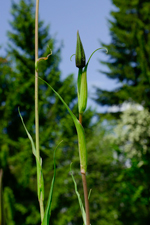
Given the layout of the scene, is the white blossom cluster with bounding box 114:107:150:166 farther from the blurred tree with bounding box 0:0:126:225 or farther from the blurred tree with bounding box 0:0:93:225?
the blurred tree with bounding box 0:0:93:225

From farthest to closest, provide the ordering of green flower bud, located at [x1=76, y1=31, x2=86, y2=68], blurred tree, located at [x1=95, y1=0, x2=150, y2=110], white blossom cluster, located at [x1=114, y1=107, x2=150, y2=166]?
blurred tree, located at [x1=95, y1=0, x2=150, y2=110]
white blossom cluster, located at [x1=114, y1=107, x2=150, y2=166]
green flower bud, located at [x1=76, y1=31, x2=86, y2=68]

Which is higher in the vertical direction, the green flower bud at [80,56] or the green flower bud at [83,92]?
the green flower bud at [80,56]

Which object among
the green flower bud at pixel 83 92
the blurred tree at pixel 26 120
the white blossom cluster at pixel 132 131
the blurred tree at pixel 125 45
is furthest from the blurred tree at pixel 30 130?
the green flower bud at pixel 83 92

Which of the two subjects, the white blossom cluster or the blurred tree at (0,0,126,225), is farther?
the blurred tree at (0,0,126,225)

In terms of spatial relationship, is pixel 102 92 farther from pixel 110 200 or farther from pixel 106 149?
pixel 110 200

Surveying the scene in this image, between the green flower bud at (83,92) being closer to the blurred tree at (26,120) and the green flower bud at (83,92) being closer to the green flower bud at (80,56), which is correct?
the green flower bud at (80,56)

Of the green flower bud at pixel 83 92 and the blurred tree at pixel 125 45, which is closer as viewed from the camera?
the green flower bud at pixel 83 92

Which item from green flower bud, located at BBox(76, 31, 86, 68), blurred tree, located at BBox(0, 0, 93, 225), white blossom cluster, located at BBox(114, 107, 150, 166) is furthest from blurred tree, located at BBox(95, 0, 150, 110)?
green flower bud, located at BBox(76, 31, 86, 68)

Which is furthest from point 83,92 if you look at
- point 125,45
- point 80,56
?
point 125,45

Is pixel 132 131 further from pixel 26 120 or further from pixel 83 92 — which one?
pixel 83 92

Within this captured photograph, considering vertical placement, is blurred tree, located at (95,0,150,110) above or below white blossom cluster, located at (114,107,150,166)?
above

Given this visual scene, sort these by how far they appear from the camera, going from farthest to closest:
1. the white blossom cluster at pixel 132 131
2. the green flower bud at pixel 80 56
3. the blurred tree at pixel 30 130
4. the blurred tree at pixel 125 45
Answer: the blurred tree at pixel 125 45 → the blurred tree at pixel 30 130 → the white blossom cluster at pixel 132 131 → the green flower bud at pixel 80 56
